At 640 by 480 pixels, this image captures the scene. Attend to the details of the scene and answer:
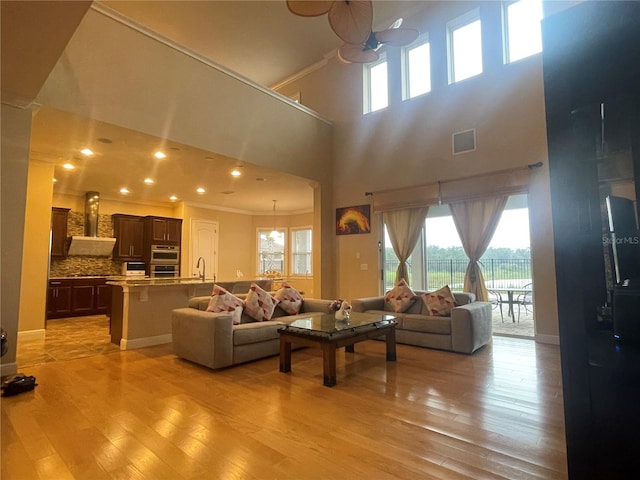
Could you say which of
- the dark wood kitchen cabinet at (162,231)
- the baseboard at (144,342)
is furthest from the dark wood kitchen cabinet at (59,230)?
the baseboard at (144,342)

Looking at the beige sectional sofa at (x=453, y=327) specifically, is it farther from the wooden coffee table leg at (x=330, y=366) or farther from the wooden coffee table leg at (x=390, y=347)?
the wooden coffee table leg at (x=330, y=366)

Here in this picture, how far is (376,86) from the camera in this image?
6.96 metres

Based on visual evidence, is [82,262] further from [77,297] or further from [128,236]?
[128,236]

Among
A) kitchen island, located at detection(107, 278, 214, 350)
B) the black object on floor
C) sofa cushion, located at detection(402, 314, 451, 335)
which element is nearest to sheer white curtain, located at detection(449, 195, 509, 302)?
sofa cushion, located at detection(402, 314, 451, 335)

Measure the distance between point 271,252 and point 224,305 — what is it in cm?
647

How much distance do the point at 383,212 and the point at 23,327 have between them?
612 cm

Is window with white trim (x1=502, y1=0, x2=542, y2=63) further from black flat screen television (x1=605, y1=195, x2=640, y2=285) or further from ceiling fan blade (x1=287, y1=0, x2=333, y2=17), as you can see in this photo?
black flat screen television (x1=605, y1=195, x2=640, y2=285)

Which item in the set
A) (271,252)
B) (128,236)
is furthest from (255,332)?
(271,252)

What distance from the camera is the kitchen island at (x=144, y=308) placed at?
4.59 m

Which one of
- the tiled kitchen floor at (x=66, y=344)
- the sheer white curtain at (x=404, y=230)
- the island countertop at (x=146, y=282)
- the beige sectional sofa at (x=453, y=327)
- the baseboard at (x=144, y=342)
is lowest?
the tiled kitchen floor at (x=66, y=344)

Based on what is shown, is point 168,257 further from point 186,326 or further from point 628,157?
point 628,157

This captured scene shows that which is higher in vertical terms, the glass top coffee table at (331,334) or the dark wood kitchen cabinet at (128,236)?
the dark wood kitchen cabinet at (128,236)

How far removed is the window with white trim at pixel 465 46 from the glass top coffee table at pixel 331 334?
4.43m

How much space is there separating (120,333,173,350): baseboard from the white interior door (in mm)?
4135
